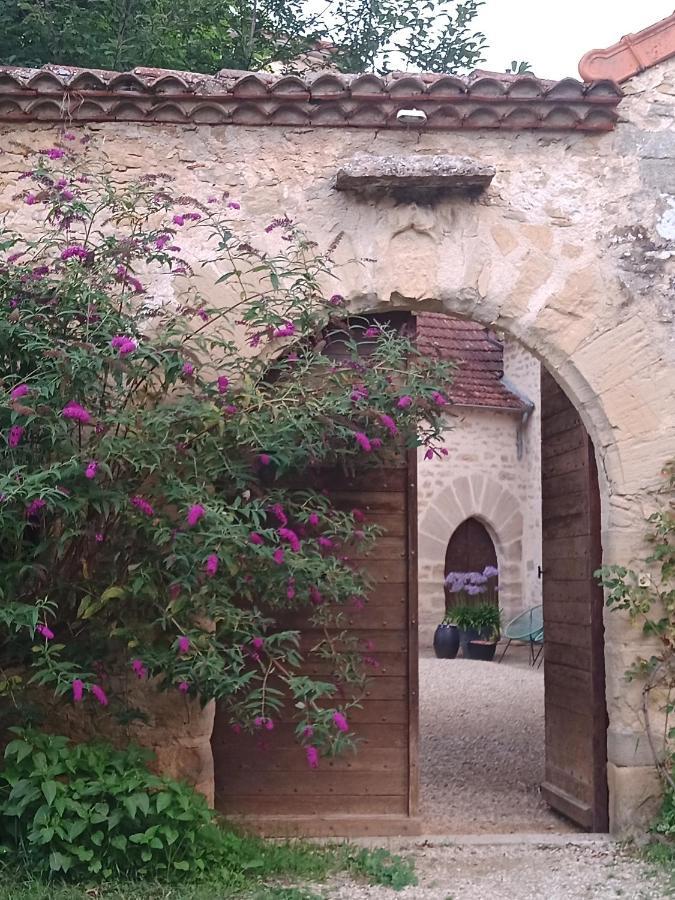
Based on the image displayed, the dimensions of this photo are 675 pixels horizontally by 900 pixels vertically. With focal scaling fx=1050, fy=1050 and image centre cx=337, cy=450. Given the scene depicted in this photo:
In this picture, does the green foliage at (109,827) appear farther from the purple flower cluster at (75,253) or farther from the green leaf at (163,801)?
the purple flower cluster at (75,253)

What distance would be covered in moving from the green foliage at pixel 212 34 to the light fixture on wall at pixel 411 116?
296 centimetres

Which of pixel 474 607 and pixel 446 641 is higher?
pixel 474 607

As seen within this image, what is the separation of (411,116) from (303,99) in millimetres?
486

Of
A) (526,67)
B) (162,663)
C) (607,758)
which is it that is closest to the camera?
(162,663)

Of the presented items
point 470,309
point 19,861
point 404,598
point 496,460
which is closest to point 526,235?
point 470,309

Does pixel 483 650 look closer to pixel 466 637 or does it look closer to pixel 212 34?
pixel 466 637

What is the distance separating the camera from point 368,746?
4.85 metres

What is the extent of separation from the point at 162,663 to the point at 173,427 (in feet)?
2.85

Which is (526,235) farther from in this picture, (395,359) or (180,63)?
(180,63)

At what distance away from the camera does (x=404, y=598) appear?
495 cm

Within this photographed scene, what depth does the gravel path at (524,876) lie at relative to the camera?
3877 mm

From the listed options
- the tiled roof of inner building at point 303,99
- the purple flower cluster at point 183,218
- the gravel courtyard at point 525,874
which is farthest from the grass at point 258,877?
the tiled roof of inner building at point 303,99

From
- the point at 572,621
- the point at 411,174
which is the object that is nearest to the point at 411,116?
the point at 411,174

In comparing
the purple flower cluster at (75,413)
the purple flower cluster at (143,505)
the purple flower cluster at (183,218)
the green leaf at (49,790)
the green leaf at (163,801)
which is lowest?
the green leaf at (163,801)
